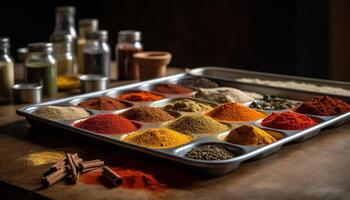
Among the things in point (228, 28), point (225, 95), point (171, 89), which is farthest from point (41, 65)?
point (228, 28)

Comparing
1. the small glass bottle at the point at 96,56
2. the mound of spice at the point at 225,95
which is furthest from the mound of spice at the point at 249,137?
the small glass bottle at the point at 96,56

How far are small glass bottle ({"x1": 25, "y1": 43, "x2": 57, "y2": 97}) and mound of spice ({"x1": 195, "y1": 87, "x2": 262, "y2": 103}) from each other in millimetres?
639

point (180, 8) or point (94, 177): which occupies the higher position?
point (180, 8)

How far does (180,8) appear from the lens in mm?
4738

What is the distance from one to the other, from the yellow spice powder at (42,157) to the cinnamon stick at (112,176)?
230 mm

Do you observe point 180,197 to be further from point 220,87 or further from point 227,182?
point 220,87

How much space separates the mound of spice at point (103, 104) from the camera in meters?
2.26

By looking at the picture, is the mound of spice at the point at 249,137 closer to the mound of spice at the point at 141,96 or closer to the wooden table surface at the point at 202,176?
the wooden table surface at the point at 202,176

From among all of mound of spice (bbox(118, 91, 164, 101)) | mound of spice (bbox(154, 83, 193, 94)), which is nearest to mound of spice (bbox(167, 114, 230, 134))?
mound of spice (bbox(118, 91, 164, 101))

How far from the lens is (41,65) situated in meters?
2.56

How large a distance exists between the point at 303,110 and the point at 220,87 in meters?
0.60

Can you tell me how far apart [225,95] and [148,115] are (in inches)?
17.5

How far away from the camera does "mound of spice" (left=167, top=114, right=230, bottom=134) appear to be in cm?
190

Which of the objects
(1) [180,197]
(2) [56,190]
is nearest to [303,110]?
(1) [180,197]
